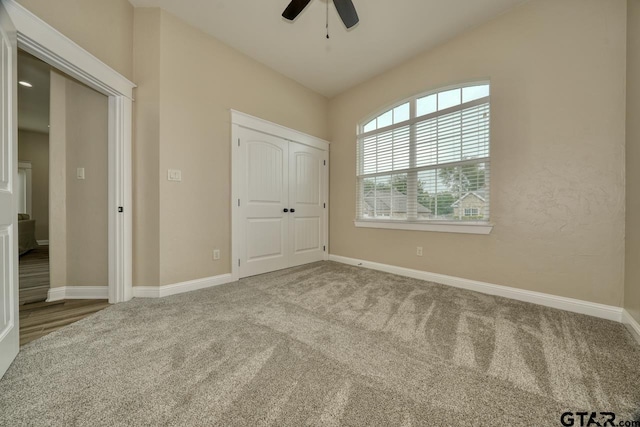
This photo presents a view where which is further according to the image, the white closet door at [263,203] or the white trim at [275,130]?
the white closet door at [263,203]

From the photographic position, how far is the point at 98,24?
2113 mm

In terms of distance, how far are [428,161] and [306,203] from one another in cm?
196

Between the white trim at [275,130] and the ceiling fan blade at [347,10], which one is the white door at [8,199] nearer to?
the white trim at [275,130]

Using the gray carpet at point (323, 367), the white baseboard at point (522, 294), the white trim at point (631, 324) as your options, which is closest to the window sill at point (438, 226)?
the white baseboard at point (522, 294)

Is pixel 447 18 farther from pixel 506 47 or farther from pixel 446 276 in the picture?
pixel 446 276

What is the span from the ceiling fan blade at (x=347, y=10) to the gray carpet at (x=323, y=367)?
102 inches

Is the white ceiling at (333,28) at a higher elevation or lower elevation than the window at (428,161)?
higher

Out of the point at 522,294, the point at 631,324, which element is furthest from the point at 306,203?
the point at 631,324

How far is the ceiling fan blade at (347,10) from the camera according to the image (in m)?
1.92

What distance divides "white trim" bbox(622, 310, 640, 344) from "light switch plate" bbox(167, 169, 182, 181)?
413 cm

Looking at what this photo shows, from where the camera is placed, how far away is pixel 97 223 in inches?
96.8

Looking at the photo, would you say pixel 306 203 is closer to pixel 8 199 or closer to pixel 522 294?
pixel 522 294

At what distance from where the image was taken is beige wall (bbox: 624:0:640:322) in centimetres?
176

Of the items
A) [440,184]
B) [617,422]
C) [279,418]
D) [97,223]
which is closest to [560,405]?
[617,422]
